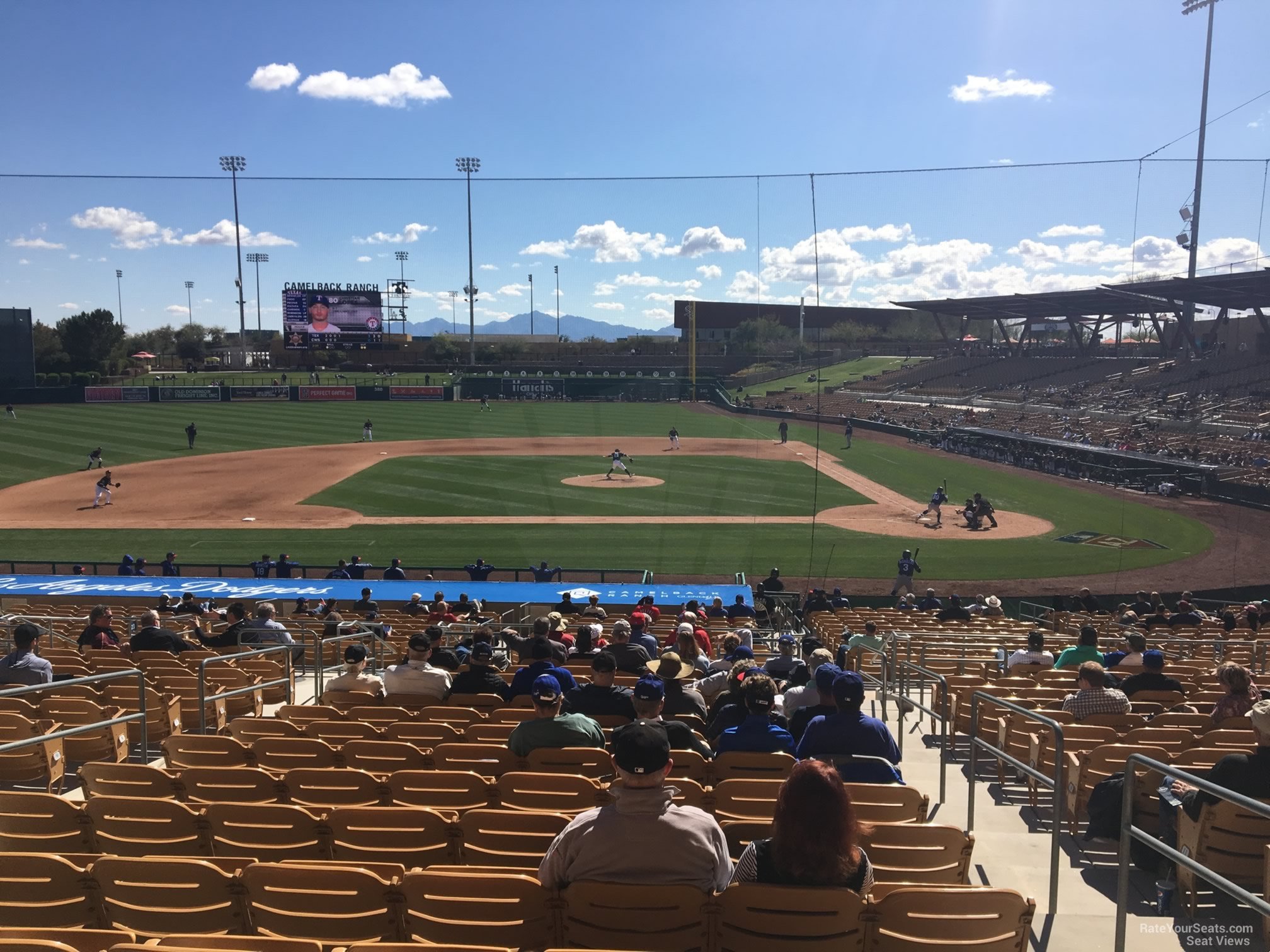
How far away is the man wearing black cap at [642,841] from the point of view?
3477mm

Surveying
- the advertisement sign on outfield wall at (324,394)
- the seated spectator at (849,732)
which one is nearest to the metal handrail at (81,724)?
the seated spectator at (849,732)

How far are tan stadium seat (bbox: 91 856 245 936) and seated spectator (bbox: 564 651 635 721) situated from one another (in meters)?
3.19

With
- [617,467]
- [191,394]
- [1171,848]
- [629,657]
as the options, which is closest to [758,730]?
[1171,848]

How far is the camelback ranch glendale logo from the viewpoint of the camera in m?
26.7

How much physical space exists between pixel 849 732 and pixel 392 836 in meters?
2.71

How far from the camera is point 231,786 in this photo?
5.18 m

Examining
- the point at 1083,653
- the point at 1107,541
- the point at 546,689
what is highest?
the point at 546,689

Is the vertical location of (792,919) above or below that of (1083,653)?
above

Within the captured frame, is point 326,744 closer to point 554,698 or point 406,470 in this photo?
point 554,698

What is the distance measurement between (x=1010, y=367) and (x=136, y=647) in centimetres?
6032

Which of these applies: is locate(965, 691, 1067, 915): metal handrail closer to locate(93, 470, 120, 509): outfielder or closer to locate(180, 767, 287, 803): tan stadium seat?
locate(180, 767, 287, 803): tan stadium seat

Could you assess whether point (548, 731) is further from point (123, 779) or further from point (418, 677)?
point (418, 677)

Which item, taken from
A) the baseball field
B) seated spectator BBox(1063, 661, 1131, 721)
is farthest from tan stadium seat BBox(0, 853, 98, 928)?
the baseball field

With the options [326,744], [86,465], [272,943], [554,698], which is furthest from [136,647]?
[86,465]
